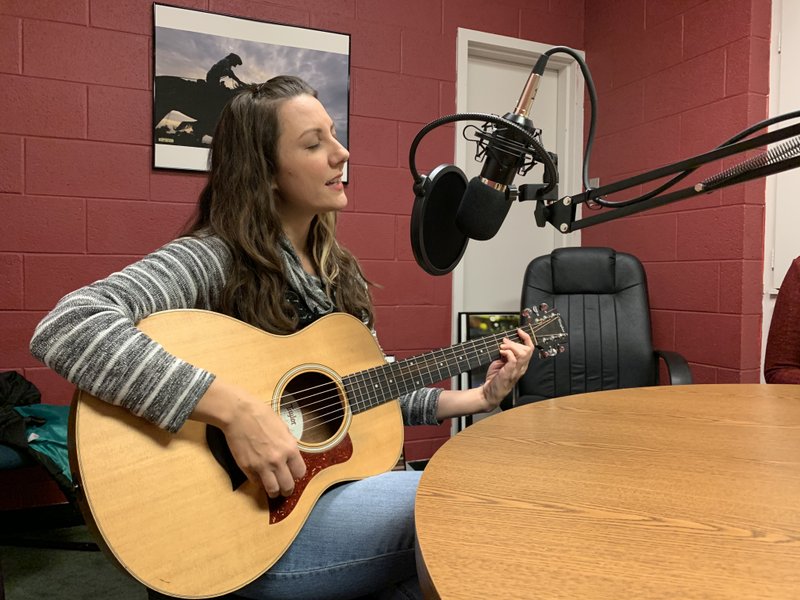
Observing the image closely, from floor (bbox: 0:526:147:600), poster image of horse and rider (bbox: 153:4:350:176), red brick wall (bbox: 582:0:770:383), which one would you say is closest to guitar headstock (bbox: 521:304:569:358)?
red brick wall (bbox: 582:0:770:383)

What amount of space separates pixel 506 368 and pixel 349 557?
0.60 metres

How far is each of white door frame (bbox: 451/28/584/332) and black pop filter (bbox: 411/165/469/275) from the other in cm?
210

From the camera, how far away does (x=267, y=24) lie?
2613mm

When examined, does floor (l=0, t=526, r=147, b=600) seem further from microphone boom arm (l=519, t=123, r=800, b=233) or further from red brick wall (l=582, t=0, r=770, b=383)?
red brick wall (l=582, t=0, r=770, b=383)

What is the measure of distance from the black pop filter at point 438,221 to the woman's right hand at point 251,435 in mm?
339

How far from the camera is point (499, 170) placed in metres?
0.79

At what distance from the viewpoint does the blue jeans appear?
3.05 ft

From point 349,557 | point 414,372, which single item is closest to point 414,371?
point 414,372

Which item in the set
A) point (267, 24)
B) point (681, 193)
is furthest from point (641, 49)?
point (681, 193)

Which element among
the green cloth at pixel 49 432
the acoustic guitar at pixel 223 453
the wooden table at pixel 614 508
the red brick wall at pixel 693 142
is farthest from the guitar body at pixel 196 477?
the red brick wall at pixel 693 142

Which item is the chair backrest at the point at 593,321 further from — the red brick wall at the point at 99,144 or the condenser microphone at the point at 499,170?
the condenser microphone at the point at 499,170

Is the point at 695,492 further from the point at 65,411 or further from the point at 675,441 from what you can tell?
the point at 65,411

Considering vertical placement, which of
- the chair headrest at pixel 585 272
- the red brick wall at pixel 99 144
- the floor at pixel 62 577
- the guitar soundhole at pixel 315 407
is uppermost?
the red brick wall at pixel 99 144

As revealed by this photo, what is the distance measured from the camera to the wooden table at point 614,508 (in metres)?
0.46
